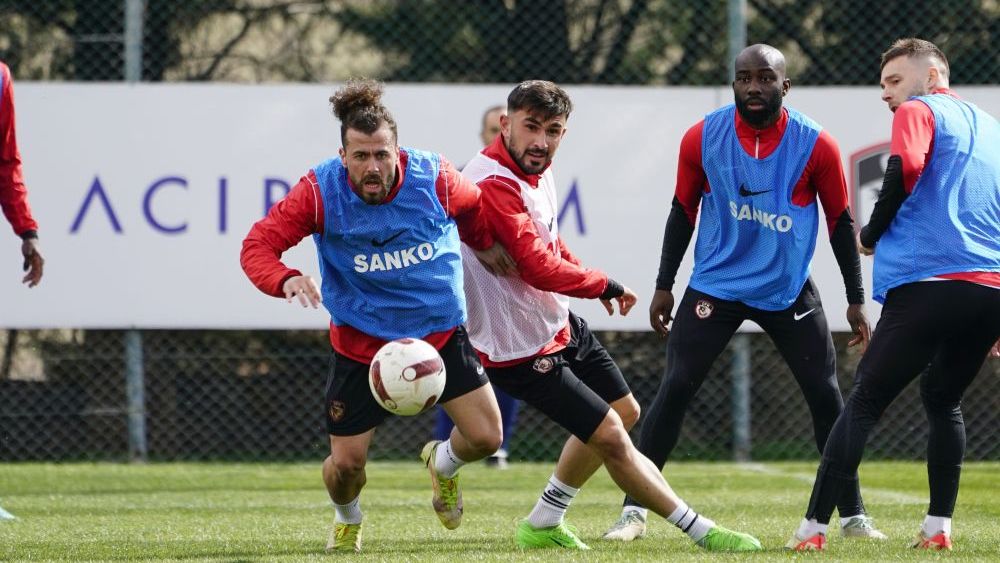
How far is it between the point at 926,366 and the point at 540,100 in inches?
66.0

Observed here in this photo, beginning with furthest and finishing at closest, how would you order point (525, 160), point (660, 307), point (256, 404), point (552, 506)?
point (256, 404), point (660, 307), point (552, 506), point (525, 160)

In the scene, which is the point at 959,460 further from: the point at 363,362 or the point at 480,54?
the point at 480,54

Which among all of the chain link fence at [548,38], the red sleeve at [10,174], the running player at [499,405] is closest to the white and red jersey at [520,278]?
the red sleeve at [10,174]

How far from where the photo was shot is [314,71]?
11.0 metres

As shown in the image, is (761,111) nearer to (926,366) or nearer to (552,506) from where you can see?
(926,366)

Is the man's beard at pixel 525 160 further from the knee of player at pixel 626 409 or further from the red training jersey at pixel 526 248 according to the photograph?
the knee of player at pixel 626 409

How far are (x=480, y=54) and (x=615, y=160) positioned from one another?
53.8 inches

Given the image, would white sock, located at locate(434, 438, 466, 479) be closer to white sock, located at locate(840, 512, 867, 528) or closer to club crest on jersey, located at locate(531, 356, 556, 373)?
club crest on jersey, located at locate(531, 356, 556, 373)

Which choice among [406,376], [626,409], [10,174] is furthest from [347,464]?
[10,174]

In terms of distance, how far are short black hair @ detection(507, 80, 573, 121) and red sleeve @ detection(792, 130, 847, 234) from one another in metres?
1.07

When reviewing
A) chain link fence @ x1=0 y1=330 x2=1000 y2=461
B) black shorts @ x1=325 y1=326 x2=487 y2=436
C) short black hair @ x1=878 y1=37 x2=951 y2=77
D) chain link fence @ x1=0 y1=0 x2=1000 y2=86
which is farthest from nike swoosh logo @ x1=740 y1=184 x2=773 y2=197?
chain link fence @ x1=0 y1=0 x2=1000 y2=86

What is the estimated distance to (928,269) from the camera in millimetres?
5152

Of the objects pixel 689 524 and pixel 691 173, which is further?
pixel 691 173

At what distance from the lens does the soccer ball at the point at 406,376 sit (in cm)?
506
